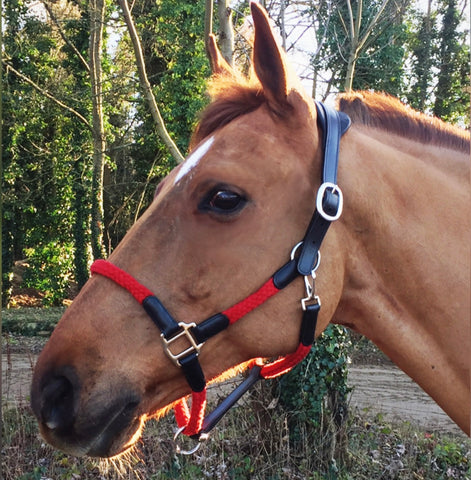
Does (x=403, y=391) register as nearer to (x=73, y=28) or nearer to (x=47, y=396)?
(x=47, y=396)

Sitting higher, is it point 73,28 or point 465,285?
point 73,28

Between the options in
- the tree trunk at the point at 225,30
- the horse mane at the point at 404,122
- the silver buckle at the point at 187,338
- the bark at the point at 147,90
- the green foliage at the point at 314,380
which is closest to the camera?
the silver buckle at the point at 187,338

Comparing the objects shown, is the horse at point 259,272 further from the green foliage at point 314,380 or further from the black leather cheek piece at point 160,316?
the green foliage at point 314,380

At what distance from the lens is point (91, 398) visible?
1503mm

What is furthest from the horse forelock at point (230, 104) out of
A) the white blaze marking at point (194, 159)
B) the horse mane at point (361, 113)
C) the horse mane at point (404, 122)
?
the horse mane at point (404, 122)

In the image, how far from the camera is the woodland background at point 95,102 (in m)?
13.7

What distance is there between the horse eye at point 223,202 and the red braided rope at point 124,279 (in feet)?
1.13

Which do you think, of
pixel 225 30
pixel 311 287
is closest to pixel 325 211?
pixel 311 287

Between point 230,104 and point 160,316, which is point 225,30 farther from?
point 160,316

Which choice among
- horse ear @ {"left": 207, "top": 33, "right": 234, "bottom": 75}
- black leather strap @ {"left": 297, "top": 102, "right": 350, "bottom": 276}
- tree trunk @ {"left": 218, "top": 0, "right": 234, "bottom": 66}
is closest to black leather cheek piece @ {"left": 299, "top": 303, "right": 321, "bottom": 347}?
black leather strap @ {"left": 297, "top": 102, "right": 350, "bottom": 276}

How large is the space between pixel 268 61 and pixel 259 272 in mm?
740

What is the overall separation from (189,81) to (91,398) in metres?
13.9

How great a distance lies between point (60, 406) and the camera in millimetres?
1528

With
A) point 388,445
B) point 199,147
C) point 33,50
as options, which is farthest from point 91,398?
point 33,50
